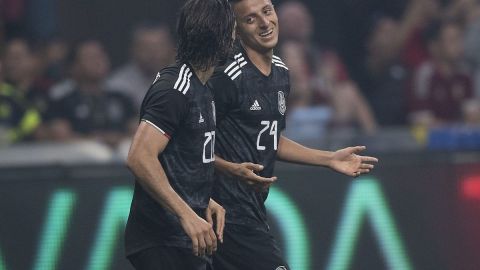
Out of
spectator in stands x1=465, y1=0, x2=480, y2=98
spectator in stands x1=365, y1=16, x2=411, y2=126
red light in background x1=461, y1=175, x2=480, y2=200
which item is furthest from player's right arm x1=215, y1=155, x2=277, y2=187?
spectator in stands x1=465, y1=0, x2=480, y2=98

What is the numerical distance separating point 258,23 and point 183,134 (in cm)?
98

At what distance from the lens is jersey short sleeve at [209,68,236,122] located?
5.38 metres

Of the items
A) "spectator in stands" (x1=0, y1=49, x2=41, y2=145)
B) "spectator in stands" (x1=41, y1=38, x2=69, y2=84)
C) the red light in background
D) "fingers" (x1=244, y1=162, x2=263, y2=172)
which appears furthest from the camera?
"spectator in stands" (x1=41, y1=38, x2=69, y2=84)

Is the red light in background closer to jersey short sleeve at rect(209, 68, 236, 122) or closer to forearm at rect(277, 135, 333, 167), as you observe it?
forearm at rect(277, 135, 333, 167)

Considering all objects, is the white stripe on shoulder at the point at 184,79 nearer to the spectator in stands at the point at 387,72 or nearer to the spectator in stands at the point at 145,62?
the spectator in stands at the point at 145,62

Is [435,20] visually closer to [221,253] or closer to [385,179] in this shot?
[385,179]

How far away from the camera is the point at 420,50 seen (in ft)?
35.2

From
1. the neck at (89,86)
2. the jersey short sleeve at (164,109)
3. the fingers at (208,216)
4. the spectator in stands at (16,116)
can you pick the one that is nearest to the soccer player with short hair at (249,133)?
the fingers at (208,216)

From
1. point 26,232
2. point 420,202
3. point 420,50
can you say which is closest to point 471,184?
point 420,202

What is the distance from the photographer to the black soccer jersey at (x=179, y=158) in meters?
4.66

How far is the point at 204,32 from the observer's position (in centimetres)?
477

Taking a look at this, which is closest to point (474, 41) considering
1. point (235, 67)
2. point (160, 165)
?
point (235, 67)

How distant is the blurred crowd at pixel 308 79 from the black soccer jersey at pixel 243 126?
3.20 metres

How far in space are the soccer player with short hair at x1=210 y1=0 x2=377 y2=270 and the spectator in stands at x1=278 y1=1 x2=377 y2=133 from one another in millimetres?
3997
